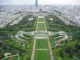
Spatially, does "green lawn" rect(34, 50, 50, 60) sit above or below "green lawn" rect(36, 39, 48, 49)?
above

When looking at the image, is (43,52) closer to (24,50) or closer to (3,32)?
(24,50)

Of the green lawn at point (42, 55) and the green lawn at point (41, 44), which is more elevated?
the green lawn at point (42, 55)

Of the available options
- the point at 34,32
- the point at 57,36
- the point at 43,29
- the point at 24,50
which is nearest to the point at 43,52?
the point at 24,50

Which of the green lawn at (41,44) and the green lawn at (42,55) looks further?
the green lawn at (41,44)

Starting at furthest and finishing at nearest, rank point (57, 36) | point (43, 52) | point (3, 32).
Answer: point (3, 32) → point (57, 36) → point (43, 52)

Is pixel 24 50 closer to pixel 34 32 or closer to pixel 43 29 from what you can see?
A: pixel 34 32

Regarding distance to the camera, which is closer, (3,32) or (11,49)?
(11,49)

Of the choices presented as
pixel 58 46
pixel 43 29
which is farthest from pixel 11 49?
pixel 43 29

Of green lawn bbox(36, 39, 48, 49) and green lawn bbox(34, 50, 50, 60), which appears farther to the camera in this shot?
green lawn bbox(36, 39, 48, 49)

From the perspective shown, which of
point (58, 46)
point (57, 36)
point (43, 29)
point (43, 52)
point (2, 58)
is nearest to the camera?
point (2, 58)

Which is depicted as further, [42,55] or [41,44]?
[41,44]
